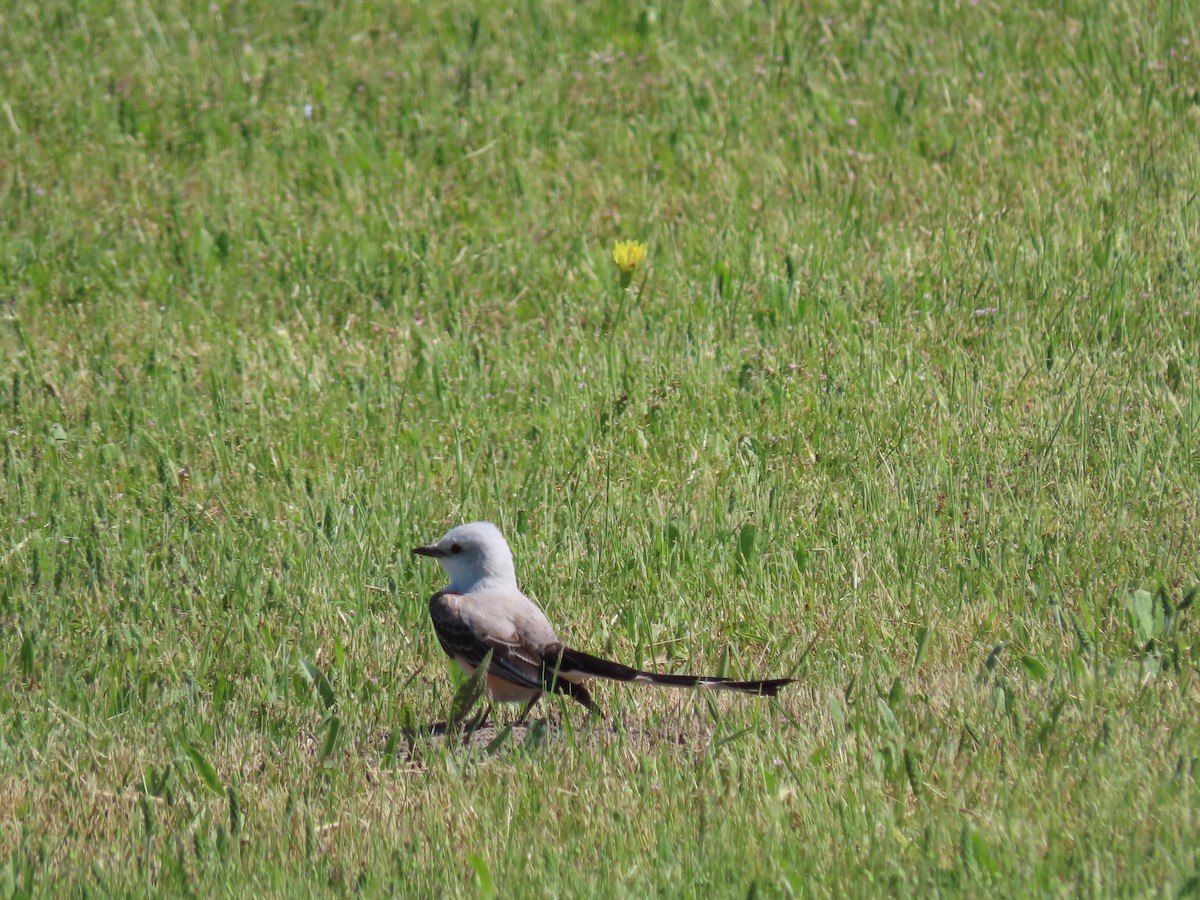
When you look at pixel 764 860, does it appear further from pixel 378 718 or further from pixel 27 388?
pixel 27 388

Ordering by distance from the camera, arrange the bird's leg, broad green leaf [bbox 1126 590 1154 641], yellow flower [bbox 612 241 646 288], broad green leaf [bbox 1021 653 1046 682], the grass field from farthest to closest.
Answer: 1. yellow flower [bbox 612 241 646 288]
2. the bird's leg
3. broad green leaf [bbox 1126 590 1154 641]
4. broad green leaf [bbox 1021 653 1046 682]
5. the grass field

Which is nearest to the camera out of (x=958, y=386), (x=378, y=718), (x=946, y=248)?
(x=378, y=718)

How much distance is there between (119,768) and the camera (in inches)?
Result: 203

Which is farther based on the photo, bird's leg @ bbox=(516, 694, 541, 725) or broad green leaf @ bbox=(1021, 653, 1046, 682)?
bird's leg @ bbox=(516, 694, 541, 725)

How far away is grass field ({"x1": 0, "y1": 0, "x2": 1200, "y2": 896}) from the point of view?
454cm

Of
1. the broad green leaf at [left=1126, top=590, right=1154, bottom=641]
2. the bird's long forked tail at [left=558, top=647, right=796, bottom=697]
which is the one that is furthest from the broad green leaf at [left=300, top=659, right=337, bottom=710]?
the broad green leaf at [left=1126, top=590, right=1154, bottom=641]

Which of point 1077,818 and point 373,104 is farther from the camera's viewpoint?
point 373,104

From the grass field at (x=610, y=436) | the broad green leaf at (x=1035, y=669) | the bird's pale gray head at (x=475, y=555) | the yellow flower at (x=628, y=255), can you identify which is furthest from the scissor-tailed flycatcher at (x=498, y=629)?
the yellow flower at (x=628, y=255)

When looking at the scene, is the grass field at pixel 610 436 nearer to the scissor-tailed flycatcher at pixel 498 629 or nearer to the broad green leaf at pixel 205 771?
the broad green leaf at pixel 205 771

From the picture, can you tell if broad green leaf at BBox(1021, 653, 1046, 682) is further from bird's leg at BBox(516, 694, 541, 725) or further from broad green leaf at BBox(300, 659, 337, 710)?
broad green leaf at BBox(300, 659, 337, 710)

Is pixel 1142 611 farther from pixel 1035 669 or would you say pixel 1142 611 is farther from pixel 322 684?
pixel 322 684

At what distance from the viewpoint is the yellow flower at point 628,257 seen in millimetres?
8219

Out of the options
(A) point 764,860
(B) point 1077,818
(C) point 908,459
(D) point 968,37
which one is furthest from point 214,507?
(D) point 968,37

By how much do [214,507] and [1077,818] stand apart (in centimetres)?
420
